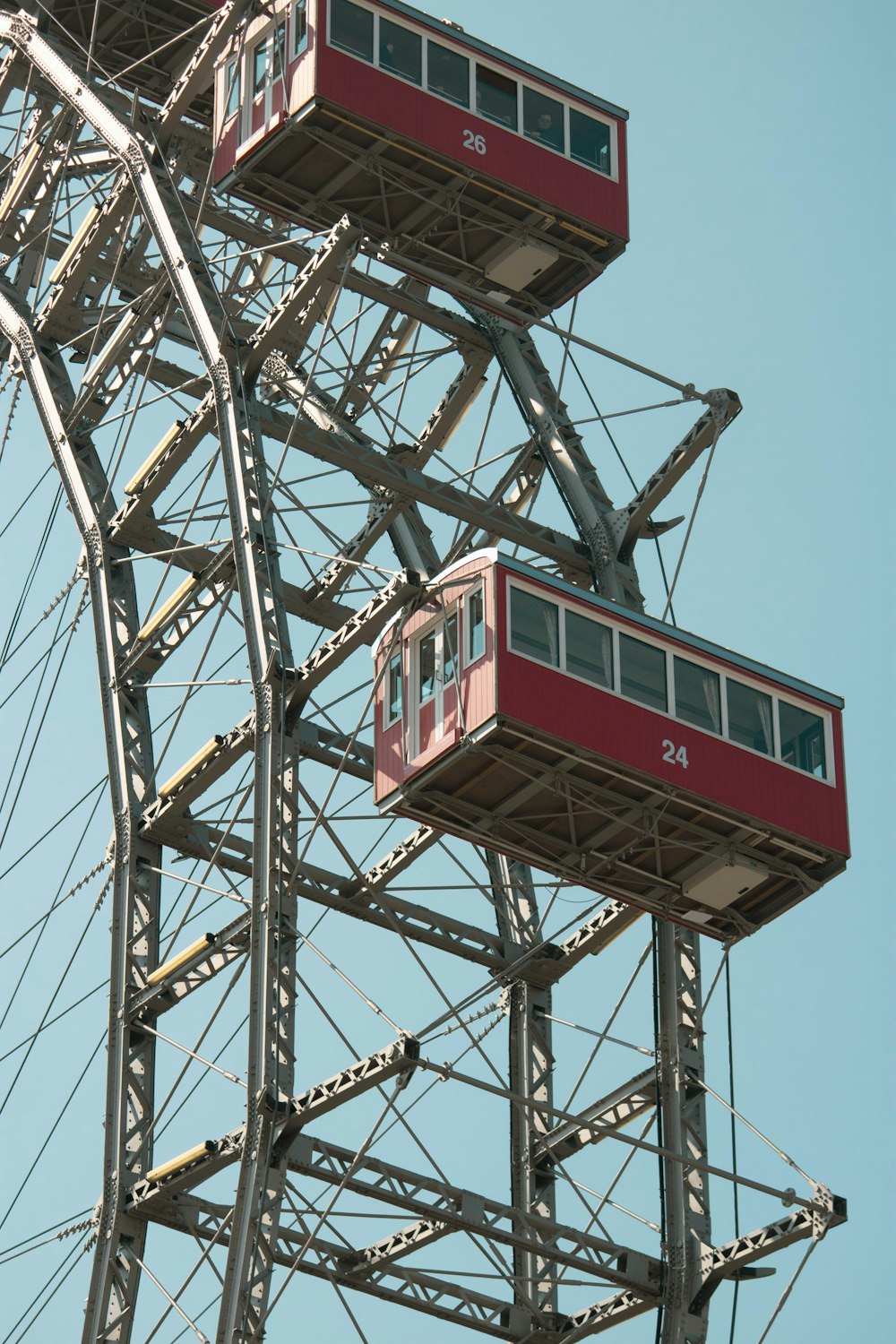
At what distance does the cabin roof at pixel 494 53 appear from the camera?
41.3 metres

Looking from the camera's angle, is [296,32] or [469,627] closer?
[469,627]

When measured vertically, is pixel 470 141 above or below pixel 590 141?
below

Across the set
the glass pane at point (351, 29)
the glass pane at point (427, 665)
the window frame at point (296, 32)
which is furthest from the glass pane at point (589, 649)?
the window frame at point (296, 32)

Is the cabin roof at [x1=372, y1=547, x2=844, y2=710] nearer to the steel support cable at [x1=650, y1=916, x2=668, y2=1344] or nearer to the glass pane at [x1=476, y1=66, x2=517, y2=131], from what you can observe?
the steel support cable at [x1=650, y1=916, x2=668, y2=1344]

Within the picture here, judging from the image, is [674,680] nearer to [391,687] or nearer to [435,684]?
[435,684]

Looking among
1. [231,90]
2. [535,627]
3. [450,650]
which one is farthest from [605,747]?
[231,90]

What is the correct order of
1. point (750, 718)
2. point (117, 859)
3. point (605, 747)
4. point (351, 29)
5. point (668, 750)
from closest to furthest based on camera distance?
point (605, 747) → point (668, 750) → point (750, 718) → point (117, 859) → point (351, 29)

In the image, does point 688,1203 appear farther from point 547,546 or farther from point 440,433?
point 440,433

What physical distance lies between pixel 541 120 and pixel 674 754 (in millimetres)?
10936

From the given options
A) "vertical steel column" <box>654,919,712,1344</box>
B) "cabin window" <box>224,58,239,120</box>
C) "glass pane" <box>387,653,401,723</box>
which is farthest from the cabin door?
"cabin window" <box>224,58,239,120</box>

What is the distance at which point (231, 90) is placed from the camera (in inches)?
1635

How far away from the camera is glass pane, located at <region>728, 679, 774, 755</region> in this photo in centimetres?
3612

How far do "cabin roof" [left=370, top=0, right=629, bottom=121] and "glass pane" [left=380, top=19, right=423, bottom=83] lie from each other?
32cm

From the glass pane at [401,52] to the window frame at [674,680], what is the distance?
8.92 meters
